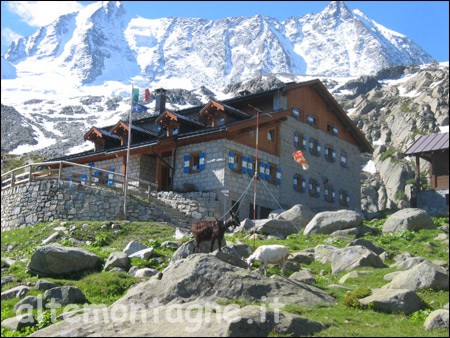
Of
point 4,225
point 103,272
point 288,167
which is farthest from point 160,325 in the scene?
point 288,167

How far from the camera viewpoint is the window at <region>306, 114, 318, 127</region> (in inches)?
2106

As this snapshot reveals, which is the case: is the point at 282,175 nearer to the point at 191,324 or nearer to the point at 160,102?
the point at 160,102

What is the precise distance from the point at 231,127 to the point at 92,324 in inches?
1150

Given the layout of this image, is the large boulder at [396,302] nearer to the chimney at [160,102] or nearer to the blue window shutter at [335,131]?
the blue window shutter at [335,131]

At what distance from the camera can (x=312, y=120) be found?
2126 inches

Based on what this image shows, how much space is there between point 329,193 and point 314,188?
2203mm

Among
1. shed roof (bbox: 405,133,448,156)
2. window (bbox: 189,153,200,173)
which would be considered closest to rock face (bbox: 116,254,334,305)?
window (bbox: 189,153,200,173)

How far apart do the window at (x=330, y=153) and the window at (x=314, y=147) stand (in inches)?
47.1

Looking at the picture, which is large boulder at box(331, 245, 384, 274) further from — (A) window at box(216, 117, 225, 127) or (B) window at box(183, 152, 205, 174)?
(A) window at box(216, 117, 225, 127)

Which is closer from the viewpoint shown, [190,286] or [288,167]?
[190,286]

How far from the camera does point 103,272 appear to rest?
960 inches

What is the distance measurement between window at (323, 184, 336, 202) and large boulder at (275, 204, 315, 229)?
44.5 ft

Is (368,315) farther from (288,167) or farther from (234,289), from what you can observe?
(288,167)

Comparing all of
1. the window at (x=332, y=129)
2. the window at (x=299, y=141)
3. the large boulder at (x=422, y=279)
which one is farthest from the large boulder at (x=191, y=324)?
the window at (x=332, y=129)
